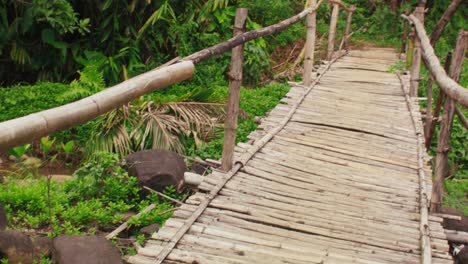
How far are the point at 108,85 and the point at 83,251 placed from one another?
14.5 ft

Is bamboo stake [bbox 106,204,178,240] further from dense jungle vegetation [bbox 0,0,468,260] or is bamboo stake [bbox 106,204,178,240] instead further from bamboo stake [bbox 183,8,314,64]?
bamboo stake [bbox 183,8,314,64]

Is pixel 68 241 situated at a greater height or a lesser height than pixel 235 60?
lesser

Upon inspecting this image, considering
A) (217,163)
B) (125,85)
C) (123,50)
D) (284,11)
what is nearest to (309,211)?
(217,163)

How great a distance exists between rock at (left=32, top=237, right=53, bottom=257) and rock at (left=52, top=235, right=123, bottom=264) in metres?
0.08

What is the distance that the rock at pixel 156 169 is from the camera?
4578 mm

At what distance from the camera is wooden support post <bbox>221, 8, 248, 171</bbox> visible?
11.2 ft

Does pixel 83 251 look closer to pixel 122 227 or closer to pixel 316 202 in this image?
pixel 122 227

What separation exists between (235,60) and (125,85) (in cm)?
139

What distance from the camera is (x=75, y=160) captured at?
5914 mm

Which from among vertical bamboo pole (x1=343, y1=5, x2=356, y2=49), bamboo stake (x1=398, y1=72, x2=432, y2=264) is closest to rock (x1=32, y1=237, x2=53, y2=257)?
bamboo stake (x1=398, y1=72, x2=432, y2=264)

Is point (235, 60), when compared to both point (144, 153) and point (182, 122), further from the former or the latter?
point (182, 122)

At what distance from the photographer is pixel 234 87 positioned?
342 centimetres

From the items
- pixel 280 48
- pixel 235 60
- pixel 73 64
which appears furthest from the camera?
pixel 280 48

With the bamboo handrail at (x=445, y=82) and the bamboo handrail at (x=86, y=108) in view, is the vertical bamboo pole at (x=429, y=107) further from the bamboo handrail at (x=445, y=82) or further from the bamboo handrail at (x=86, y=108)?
the bamboo handrail at (x=86, y=108)
